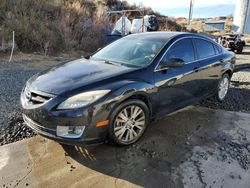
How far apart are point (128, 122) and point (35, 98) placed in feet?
4.14

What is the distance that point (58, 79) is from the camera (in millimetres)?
3270

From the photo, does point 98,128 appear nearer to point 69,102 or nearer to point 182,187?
point 69,102

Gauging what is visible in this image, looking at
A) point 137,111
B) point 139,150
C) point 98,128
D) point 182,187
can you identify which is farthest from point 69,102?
point 182,187

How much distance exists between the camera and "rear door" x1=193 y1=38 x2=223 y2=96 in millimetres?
4543

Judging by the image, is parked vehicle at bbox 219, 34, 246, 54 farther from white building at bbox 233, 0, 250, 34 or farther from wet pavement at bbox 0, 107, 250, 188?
white building at bbox 233, 0, 250, 34

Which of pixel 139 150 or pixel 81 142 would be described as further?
pixel 139 150

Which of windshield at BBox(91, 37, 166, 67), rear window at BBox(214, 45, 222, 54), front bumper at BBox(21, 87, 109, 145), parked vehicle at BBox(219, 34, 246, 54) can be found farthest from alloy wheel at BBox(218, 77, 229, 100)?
parked vehicle at BBox(219, 34, 246, 54)

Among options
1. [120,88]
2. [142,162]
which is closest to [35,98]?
[120,88]

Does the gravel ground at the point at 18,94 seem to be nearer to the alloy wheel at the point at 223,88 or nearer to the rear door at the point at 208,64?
the alloy wheel at the point at 223,88

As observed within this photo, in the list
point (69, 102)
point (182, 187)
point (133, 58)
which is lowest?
point (182, 187)

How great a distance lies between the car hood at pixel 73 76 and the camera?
10.1 feet

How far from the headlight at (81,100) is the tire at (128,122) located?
1.03 feet

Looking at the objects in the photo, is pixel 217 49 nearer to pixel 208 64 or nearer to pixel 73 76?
pixel 208 64

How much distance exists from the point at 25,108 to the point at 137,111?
4.88ft
